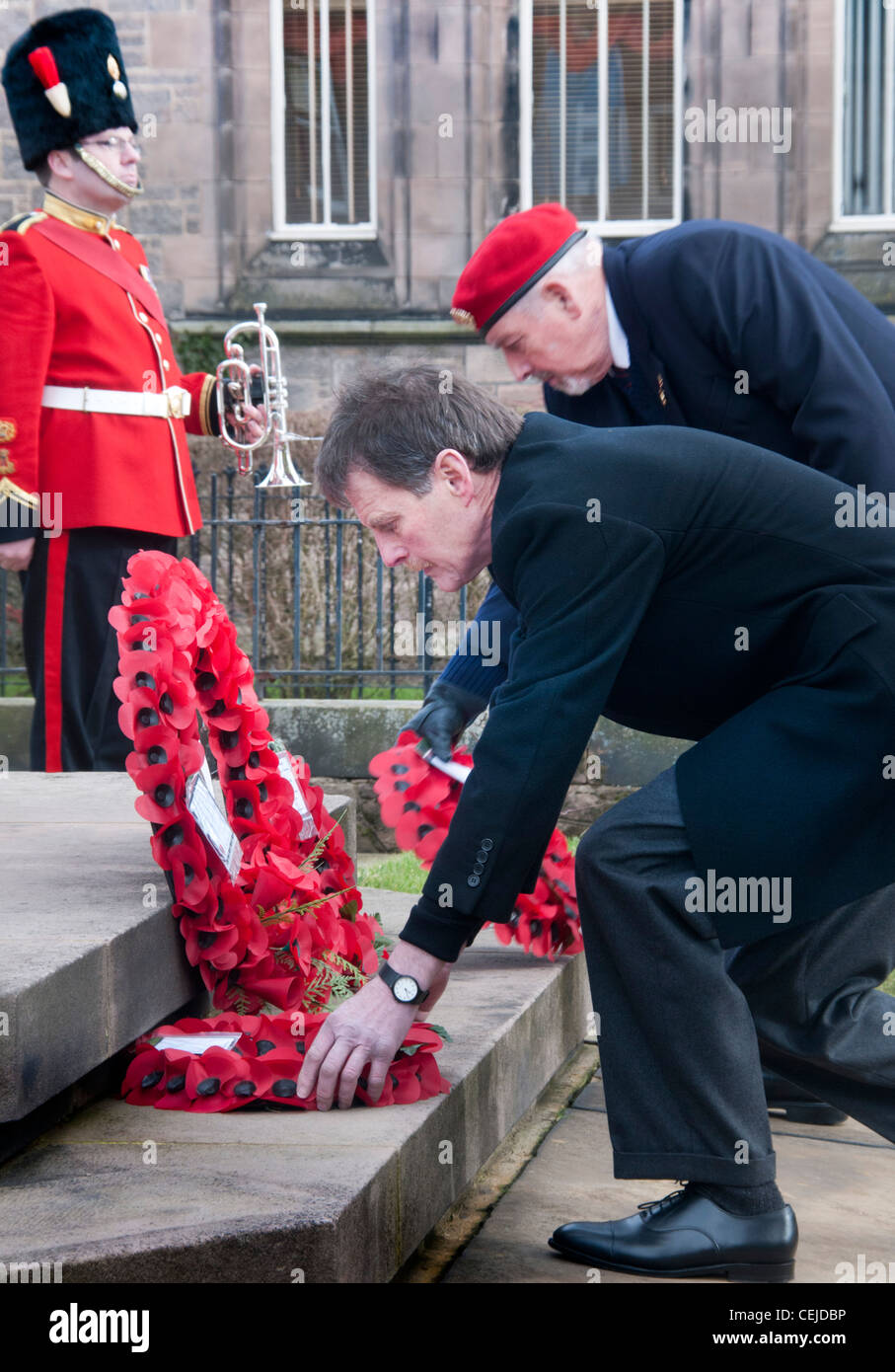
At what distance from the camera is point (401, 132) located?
11547mm

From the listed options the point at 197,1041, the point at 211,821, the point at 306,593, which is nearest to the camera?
the point at 197,1041

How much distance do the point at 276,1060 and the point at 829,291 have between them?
1.72 m

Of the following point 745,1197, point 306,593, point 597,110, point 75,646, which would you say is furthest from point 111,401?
point 597,110

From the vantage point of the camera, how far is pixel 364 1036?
2.26 m

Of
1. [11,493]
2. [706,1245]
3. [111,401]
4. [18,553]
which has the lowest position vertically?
[706,1245]

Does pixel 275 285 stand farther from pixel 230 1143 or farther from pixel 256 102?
pixel 230 1143

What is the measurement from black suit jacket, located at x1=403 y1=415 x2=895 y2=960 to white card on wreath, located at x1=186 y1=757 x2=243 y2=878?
17.9 inches

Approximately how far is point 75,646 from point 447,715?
4.93 ft

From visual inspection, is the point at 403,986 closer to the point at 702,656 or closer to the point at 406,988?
the point at 406,988

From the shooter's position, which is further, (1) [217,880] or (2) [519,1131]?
(2) [519,1131]
